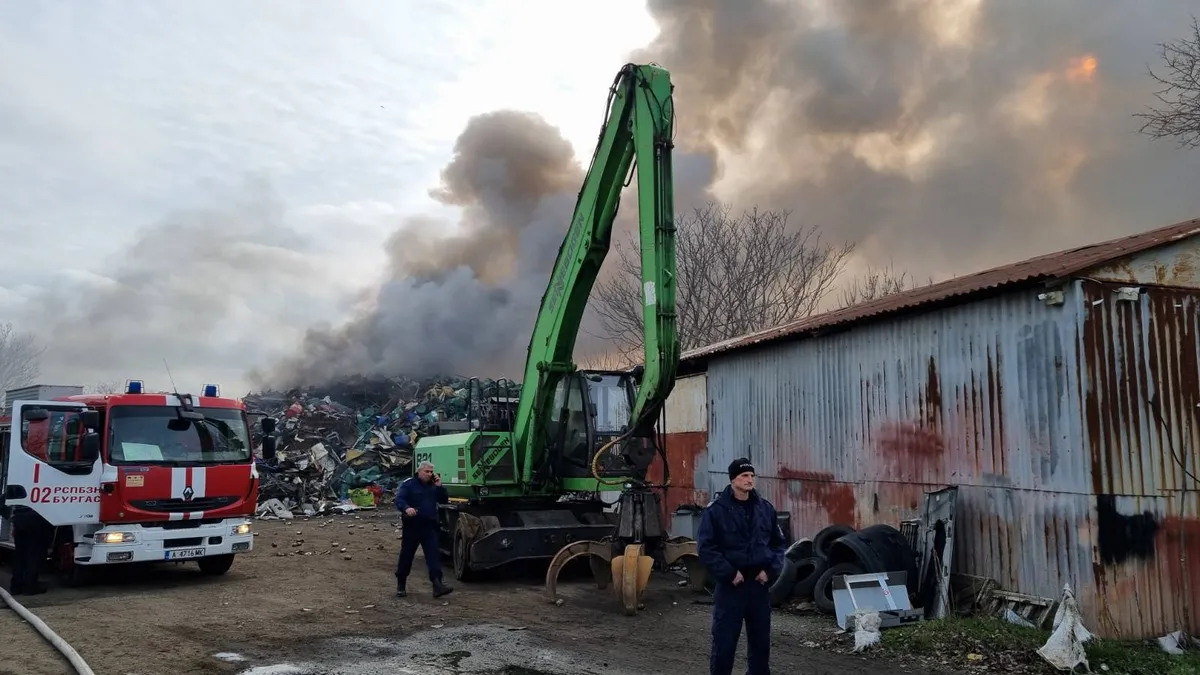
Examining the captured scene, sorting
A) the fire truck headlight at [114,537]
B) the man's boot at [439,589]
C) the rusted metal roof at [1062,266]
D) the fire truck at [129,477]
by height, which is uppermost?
the rusted metal roof at [1062,266]

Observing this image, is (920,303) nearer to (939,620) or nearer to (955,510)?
(955,510)

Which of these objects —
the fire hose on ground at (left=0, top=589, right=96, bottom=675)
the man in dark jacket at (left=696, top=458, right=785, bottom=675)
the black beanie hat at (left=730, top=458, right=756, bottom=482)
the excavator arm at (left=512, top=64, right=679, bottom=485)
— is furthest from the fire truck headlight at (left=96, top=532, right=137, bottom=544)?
the black beanie hat at (left=730, top=458, right=756, bottom=482)

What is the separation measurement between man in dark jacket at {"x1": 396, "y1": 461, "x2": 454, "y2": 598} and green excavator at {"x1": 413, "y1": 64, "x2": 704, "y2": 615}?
612 mm

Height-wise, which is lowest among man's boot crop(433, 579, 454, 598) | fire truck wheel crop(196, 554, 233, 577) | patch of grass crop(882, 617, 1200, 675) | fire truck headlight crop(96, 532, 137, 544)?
patch of grass crop(882, 617, 1200, 675)

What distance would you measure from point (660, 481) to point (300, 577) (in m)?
7.21

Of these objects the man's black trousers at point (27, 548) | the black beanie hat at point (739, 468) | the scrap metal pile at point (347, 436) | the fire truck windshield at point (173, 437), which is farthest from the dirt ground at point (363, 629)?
the scrap metal pile at point (347, 436)

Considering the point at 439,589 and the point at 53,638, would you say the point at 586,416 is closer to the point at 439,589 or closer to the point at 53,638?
the point at 439,589

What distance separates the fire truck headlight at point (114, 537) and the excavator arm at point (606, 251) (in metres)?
5.00

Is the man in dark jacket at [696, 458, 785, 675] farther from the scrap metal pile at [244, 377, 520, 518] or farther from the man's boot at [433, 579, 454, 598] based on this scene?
the scrap metal pile at [244, 377, 520, 518]

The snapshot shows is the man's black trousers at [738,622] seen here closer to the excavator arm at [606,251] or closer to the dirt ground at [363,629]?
the dirt ground at [363,629]

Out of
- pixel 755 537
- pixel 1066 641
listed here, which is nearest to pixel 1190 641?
pixel 1066 641

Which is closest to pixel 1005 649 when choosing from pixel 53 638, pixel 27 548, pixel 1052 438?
pixel 1052 438

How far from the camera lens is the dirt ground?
7395 mm

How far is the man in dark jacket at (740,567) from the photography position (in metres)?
5.62
